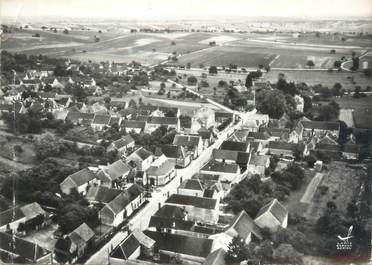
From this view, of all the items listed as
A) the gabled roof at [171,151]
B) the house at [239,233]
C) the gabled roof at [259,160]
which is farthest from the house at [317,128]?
the house at [239,233]

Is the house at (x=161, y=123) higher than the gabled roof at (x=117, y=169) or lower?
higher

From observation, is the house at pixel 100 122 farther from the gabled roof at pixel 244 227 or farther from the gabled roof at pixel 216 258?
the gabled roof at pixel 216 258

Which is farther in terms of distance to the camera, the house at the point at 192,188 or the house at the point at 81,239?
the house at the point at 192,188

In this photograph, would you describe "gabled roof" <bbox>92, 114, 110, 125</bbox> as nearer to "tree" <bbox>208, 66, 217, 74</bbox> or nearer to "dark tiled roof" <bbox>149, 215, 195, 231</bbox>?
"dark tiled roof" <bbox>149, 215, 195, 231</bbox>

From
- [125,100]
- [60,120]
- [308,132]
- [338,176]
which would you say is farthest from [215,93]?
[338,176]

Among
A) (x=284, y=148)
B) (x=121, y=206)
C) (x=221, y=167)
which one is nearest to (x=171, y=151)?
(x=221, y=167)

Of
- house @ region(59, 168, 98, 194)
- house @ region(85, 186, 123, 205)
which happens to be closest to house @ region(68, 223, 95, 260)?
house @ region(85, 186, 123, 205)

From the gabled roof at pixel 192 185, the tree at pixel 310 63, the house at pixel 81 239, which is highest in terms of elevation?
the tree at pixel 310 63

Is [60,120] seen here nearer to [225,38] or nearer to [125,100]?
[125,100]
